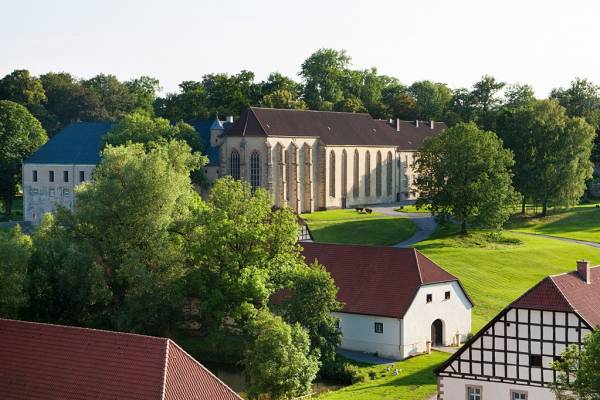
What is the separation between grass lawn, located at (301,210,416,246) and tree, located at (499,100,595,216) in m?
13.1

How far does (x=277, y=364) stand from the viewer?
38.2 m

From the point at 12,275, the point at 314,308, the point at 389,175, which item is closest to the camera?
the point at 12,275

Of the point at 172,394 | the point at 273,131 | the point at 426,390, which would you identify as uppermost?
the point at 273,131

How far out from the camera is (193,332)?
165 feet

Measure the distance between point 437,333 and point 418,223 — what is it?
34.8 meters

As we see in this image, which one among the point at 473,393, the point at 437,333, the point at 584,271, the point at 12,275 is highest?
the point at 584,271

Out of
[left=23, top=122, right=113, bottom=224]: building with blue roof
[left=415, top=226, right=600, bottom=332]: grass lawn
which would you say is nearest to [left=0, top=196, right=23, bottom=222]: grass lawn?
[left=23, top=122, right=113, bottom=224]: building with blue roof

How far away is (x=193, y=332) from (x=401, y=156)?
66.9 m

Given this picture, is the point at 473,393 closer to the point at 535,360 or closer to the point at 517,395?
the point at 517,395

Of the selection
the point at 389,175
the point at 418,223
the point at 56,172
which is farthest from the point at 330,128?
the point at 56,172

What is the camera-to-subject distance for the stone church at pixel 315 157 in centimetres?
9544

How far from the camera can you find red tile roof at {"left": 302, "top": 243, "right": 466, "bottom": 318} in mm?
48844

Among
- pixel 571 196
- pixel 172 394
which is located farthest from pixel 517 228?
pixel 172 394

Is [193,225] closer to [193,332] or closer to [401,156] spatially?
[193,332]
